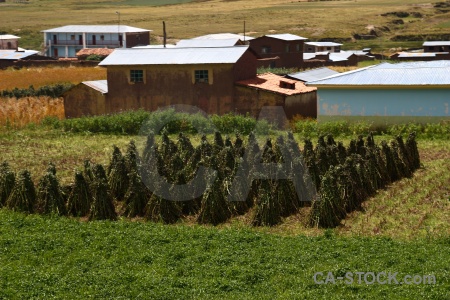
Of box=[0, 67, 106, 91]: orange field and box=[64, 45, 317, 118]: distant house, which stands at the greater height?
box=[64, 45, 317, 118]: distant house

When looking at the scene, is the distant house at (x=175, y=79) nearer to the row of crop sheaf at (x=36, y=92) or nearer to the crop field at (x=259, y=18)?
the row of crop sheaf at (x=36, y=92)

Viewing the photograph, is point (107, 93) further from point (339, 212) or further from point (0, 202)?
point (339, 212)

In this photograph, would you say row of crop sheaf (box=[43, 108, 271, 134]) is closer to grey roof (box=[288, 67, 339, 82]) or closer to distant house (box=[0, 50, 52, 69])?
grey roof (box=[288, 67, 339, 82])

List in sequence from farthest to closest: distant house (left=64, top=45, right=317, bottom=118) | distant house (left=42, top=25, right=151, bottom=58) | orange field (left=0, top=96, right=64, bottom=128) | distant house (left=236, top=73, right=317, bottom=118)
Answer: distant house (left=42, top=25, right=151, bottom=58)
distant house (left=64, top=45, right=317, bottom=118)
orange field (left=0, top=96, right=64, bottom=128)
distant house (left=236, top=73, right=317, bottom=118)

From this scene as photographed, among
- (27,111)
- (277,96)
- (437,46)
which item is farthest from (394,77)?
(437,46)

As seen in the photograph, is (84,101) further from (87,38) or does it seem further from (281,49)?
(87,38)

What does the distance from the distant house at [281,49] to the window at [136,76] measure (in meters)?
28.4

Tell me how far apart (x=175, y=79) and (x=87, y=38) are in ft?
192

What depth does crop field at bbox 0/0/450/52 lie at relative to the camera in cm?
10456

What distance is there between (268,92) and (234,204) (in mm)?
14889

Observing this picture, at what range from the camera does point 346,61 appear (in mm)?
67938

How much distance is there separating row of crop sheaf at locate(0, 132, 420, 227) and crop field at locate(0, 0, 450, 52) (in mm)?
72629

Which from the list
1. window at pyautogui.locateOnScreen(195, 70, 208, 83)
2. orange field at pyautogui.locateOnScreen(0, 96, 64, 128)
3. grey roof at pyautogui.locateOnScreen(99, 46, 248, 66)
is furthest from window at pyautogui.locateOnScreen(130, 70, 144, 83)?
orange field at pyautogui.locateOnScreen(0, 96, 64, 128)

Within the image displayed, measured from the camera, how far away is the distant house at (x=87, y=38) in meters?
89.0
